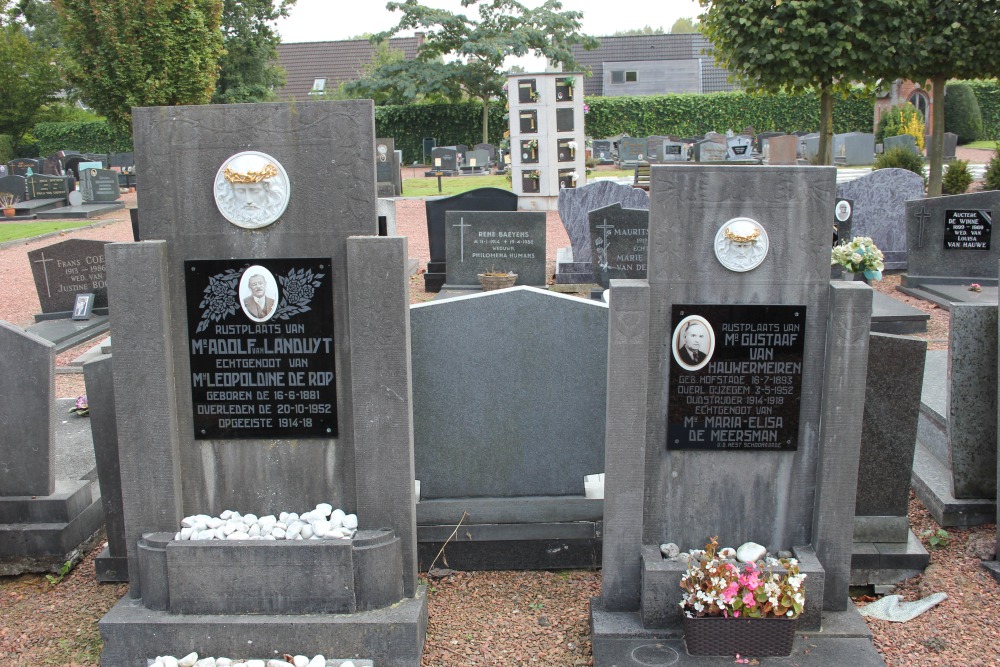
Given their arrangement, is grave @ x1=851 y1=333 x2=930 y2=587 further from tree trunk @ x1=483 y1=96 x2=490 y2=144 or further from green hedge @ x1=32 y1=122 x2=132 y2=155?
green hedge @ x1=32 y1=122 x2=132 y2=155

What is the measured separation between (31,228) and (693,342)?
19.5 m

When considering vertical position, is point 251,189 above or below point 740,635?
above

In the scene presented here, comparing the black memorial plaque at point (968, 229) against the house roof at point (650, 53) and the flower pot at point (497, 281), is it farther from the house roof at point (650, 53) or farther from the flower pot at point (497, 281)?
the house roof at point (650, 53)

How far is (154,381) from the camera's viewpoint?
4160 millimetres

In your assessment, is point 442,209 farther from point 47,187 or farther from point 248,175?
point 47,187

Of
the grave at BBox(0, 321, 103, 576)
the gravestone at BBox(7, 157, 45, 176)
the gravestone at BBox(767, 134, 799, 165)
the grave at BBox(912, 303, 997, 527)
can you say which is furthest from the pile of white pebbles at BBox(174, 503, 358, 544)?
the gravestone at BBox(7, 157, 45, 176)

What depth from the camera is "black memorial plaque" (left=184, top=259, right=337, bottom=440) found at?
4.18 m

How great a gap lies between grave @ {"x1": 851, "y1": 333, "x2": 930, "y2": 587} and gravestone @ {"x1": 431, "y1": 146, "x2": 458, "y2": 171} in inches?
1102

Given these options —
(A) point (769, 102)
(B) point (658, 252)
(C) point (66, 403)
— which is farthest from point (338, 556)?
(A) point (769, 102)

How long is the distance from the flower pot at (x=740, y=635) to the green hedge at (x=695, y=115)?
3753cm

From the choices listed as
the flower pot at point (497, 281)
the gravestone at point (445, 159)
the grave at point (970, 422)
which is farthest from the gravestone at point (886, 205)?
the gravestone at point (445, 159)

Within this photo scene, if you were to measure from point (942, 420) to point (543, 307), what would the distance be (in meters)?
2.82

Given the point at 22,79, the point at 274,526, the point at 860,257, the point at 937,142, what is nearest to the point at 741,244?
the point at 274,526

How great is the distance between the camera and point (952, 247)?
11117 mm
